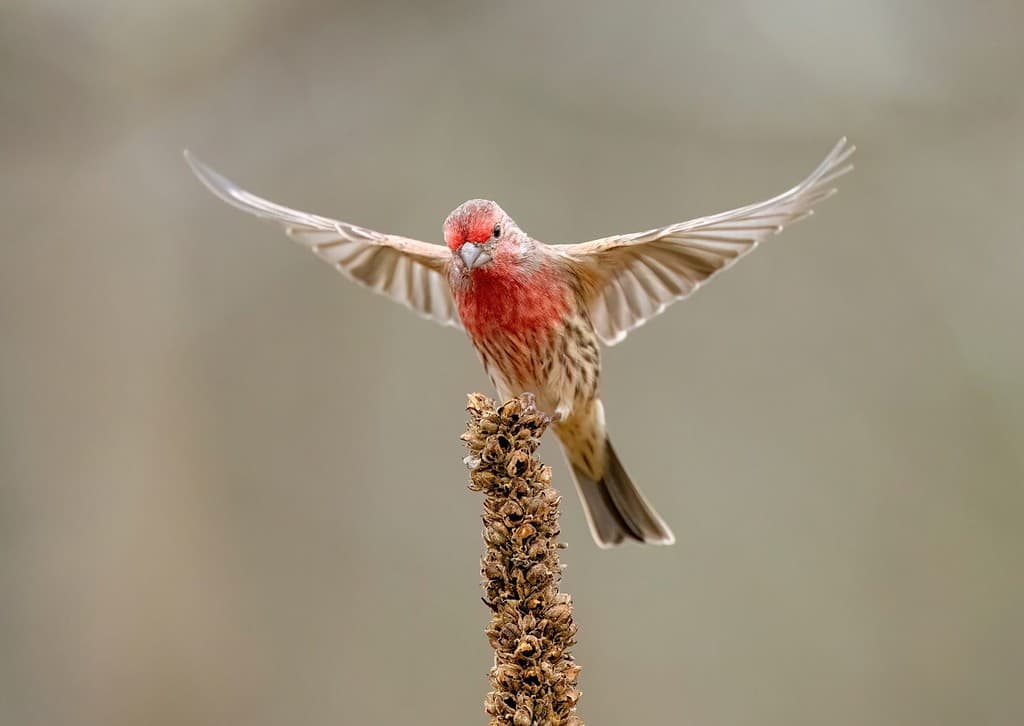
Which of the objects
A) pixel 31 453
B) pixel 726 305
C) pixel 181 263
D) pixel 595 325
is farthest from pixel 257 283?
pixel 595 325

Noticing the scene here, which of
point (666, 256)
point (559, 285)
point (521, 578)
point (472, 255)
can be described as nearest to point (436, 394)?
point (559, 285)

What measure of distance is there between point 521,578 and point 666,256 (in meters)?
2.03

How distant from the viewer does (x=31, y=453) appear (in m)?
7.81

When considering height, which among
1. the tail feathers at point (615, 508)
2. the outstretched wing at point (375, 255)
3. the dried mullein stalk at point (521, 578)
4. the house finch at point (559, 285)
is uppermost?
the outstretched wing at point (375, 255)

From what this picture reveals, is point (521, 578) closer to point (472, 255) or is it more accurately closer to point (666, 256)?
point (472, 255)

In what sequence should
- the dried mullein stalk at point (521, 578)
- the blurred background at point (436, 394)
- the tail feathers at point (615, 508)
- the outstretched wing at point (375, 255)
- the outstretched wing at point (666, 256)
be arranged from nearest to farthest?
the dried mullein stalk at point (521, 578), the outstretched wing at point (666, 256), the outstretched wing at point (375, 255), the tail feathers at point (615, 508), the blurred background at point (436, 394)

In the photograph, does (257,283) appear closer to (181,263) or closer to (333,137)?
(181,263)

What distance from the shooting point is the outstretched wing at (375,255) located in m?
5.10

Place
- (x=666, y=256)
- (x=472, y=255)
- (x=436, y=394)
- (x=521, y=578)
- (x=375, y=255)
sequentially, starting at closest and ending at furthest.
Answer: (x=521, y=578)
(x=472, y=255)
(x=666, y=256)
(x=375, y=255)
(x=436, y=394)

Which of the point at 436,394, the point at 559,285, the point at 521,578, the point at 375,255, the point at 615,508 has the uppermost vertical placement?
the point at 436,394

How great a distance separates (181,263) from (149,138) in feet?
2.86

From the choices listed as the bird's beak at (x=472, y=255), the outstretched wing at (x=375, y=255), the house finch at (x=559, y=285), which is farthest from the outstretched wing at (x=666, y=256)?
the outstretched wing at (x=375, y=255)

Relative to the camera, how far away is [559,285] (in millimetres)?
4965

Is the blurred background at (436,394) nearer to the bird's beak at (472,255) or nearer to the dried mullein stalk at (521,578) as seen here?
the bird's beak at (472,255)
